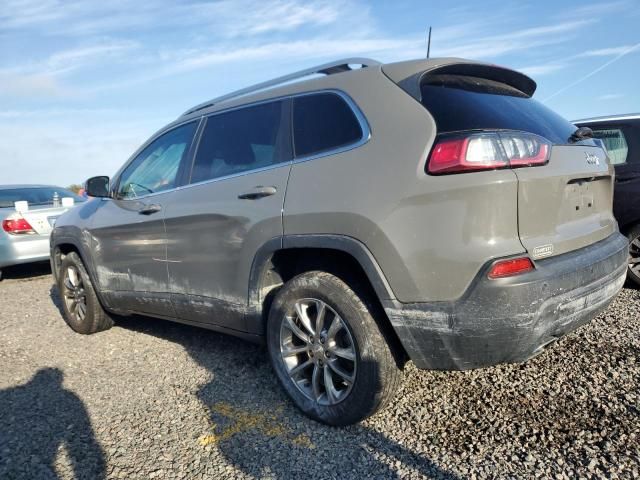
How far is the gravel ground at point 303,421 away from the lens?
2350 millimetres

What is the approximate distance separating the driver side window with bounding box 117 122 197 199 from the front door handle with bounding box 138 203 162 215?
14cm

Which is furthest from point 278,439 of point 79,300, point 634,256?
point 634,256

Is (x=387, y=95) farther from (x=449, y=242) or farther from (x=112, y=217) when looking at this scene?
(x=112, y=217)

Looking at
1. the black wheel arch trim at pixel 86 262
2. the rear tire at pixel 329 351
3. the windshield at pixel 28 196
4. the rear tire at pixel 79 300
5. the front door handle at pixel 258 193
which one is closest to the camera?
the rear tire at pixel 329 351

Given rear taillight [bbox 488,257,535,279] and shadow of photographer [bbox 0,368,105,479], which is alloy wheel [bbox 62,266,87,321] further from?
rear taillight [bbox 488,257,535,279]

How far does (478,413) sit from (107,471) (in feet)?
6.34

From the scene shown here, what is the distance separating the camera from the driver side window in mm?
3681

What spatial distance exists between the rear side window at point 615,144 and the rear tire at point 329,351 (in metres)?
3.67

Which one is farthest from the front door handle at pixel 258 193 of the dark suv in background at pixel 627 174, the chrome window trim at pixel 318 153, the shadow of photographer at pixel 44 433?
the dark suv in background at pixel 627 174

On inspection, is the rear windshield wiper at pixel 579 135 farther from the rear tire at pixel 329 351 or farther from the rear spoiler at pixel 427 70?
the rear tire at pixel 329 351

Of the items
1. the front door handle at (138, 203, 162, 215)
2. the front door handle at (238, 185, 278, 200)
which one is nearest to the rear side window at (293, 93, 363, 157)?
the front door handle at (238, 185, 278, 200)

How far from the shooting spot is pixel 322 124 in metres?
2.79

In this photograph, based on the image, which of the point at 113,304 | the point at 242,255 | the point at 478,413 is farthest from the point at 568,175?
the point at 113,304

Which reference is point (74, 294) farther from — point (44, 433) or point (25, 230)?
point (25, 230)
